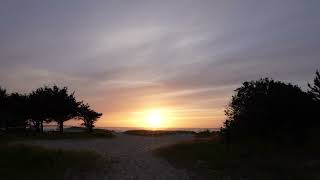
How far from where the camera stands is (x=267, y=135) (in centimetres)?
3862

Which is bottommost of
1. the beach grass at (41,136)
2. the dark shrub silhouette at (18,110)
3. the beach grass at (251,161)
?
the beach grass at (251,161)

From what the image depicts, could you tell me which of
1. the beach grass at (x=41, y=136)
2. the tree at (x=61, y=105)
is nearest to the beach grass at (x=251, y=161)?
the beach grass at (x=41, y=136)

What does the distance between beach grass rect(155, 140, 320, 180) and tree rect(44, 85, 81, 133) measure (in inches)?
1814

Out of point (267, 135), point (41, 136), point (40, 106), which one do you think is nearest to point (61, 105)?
point (40, 106)

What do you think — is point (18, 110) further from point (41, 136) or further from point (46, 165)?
point (46, 165)

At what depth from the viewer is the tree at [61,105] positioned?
83219 millimetres

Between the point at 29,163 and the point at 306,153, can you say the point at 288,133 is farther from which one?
the point at 29,163

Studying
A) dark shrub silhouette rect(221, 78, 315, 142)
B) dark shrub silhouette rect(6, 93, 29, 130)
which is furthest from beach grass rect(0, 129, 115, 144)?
dark shrub silhouette rect(221, 78, 315, 142)

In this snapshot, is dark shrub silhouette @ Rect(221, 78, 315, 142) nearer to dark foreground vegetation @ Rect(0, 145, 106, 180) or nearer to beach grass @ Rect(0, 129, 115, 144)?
dark foreground vegetation @ Rect(0, 145, 106, 180)

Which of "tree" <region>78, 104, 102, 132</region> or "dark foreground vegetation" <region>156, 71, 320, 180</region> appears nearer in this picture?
"dark foreground vegetation" <region>156, 71, 320, 180</region>

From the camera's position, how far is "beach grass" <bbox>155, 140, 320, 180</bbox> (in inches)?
988

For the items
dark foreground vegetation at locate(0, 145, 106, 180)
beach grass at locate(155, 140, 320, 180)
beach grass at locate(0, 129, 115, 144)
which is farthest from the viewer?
beach grass at locate(0, 129, 115, 144)

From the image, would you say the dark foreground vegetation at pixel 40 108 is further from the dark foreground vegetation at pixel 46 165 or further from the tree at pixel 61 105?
the dark foreground vegetation at pixel 46 165

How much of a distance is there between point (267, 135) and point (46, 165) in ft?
63.8
